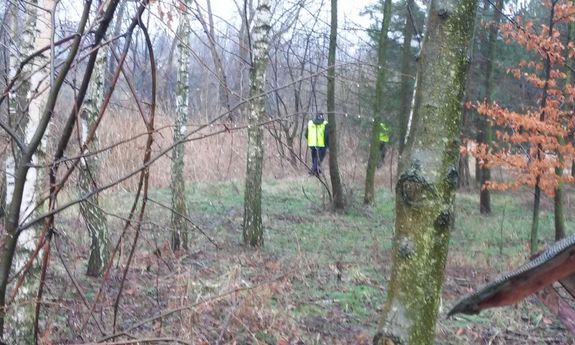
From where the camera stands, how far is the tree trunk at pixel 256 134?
10078mm

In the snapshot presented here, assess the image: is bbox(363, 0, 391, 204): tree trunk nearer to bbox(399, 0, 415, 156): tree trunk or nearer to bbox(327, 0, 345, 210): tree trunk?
bbox(399, 0, 415, 156): tree trunk

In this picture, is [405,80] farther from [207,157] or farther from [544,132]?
[544,132]

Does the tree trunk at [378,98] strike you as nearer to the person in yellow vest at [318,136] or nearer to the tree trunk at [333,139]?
the tree trunk at [333,139]

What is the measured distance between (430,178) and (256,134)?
25.9ft

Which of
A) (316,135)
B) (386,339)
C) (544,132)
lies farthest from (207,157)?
(386,339)

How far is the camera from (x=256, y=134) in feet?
34.4

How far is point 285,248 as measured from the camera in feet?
37.9

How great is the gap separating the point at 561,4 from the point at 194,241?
8123mm

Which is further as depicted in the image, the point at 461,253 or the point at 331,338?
the point at 461,253

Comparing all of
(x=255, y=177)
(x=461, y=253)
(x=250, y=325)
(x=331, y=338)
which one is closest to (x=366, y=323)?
(x=331, y=338)

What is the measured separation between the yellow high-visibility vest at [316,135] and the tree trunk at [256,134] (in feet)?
29.1

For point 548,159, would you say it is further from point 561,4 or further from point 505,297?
point 505,297

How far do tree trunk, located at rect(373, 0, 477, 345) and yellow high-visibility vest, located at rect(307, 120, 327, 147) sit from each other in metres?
16.8

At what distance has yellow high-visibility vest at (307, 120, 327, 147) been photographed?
19.7 m
